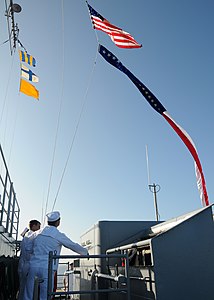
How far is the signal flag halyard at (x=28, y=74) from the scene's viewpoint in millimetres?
8298

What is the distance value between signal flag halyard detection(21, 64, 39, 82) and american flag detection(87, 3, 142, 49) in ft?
7.53

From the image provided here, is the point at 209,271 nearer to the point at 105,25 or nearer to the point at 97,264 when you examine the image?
the point at 97,264

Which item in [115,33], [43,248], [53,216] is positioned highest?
[115,33]

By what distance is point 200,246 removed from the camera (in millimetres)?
4320

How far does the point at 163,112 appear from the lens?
7.93 m

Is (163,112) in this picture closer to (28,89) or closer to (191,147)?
(191,147)

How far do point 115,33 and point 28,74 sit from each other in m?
2.72

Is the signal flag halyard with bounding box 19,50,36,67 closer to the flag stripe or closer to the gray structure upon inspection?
the flag stripe

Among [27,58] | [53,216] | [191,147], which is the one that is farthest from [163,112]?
[53,216]

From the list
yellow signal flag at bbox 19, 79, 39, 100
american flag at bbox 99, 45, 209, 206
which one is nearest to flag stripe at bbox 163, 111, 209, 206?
american flag at bbox 99, 45, 209, 206

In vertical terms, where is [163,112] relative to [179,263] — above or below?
above

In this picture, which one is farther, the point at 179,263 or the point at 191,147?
the point at 191,147

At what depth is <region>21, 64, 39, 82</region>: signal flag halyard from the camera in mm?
8298

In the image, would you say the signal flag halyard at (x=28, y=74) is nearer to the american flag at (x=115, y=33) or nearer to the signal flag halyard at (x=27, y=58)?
the signal flag halyard at (x=27, y=58)
